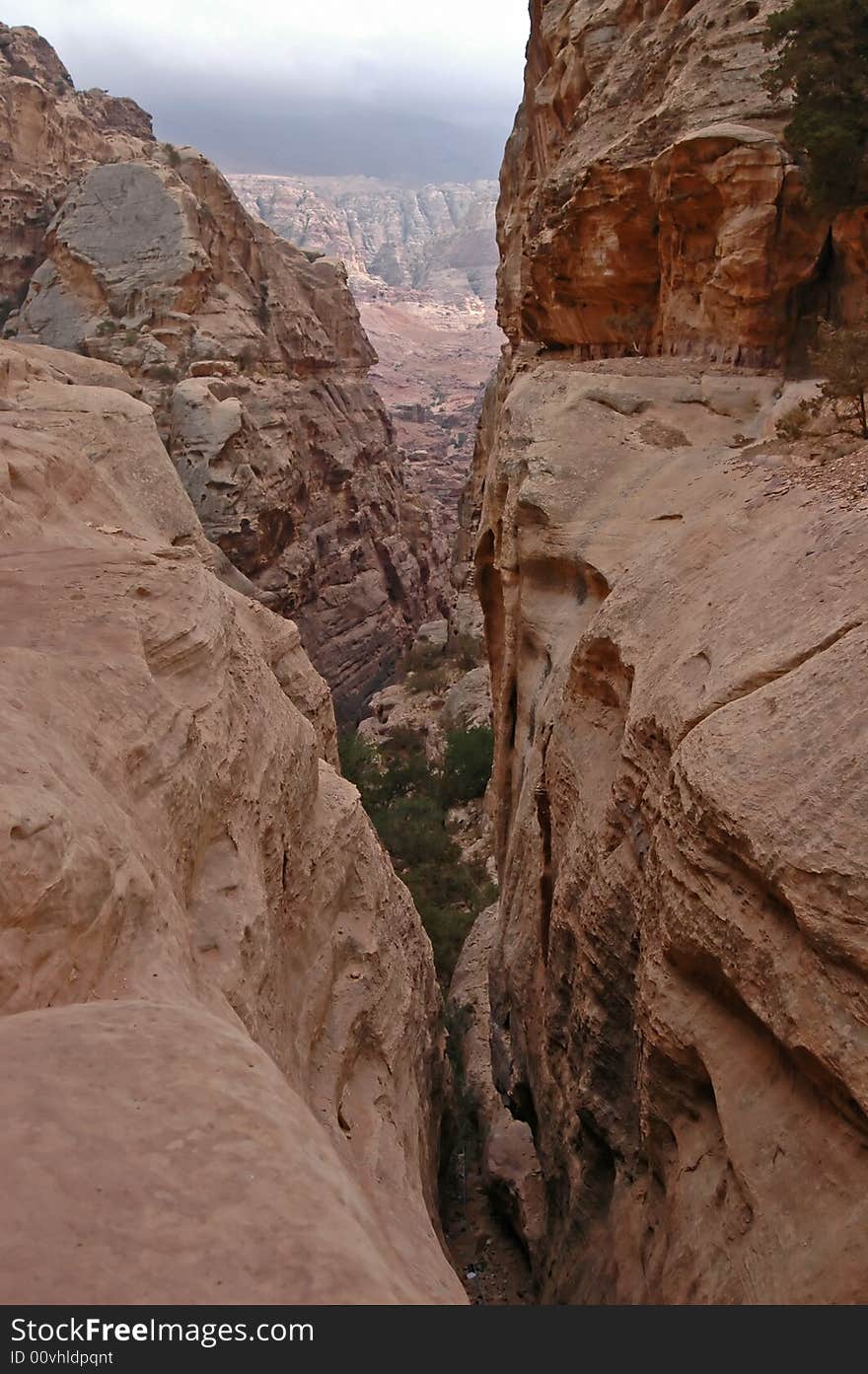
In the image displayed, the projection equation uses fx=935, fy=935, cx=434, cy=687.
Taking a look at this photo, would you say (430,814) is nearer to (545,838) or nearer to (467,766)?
(467,766)

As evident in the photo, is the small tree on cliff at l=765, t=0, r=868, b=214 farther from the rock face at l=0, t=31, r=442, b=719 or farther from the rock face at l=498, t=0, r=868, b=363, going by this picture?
the rock face at l=0, t=31, r=442, b=719

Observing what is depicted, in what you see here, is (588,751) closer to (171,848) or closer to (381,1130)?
(381,1130)

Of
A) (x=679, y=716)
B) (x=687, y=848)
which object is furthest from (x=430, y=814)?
(x=687, y=848)

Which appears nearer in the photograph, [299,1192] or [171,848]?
[299,1192]

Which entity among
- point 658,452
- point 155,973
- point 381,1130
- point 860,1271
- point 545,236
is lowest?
point 381,1130

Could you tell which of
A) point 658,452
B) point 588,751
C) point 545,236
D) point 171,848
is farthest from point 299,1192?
point 545,236

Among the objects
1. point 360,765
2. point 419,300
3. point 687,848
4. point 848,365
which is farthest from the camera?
point 419,300
